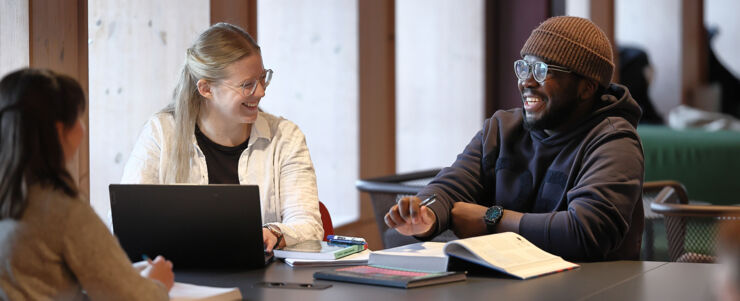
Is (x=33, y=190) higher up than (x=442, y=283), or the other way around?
(x=33, y=190)

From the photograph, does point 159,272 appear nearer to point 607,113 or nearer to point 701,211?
point 607,113

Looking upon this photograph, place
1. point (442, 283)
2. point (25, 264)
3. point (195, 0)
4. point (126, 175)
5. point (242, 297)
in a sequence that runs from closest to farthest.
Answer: point (25, 264) < point (242, 297) < point (442, 283) < point (126, 175) < point (195, 0)

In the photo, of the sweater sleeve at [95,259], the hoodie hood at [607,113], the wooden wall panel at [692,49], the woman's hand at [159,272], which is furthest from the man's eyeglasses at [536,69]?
the wooden wall panel at [692,49]

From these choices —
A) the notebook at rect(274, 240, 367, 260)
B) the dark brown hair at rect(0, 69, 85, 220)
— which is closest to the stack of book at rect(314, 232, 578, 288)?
the notebook at rect(274, 240, 367, 260)

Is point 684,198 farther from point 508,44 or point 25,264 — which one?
point 508,44

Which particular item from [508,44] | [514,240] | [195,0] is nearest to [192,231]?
[514,240]

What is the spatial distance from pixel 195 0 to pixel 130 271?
6.71 feet

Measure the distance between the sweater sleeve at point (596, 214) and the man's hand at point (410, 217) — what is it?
0.84ft

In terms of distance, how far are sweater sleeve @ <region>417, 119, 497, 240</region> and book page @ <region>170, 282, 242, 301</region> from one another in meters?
0.92

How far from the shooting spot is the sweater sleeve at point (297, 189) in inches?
97.4

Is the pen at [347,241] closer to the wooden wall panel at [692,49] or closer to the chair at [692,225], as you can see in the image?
the chair at [692,225]

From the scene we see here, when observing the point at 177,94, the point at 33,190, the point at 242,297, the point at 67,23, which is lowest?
the point at 242,297

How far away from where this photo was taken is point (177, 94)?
263cm

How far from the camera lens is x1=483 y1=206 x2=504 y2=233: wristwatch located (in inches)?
86.7
